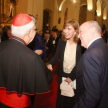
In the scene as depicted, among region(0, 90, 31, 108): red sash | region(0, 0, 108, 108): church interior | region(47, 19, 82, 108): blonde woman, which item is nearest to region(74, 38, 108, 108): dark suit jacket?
region(0, 90, 31, 108): red sash

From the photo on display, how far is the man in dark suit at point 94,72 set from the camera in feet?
4.40

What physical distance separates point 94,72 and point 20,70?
2.59 ft

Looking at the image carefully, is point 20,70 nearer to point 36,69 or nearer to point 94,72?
point 36,69

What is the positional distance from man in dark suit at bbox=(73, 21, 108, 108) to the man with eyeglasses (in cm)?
50

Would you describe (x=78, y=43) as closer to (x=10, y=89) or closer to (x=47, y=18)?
(x=10, y=89)

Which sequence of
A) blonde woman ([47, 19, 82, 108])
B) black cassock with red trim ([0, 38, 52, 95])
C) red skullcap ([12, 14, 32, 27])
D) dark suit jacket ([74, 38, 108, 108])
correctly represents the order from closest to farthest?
1. dark suit jacket ([74, 38, 108, 108])
2. black cassock with red trim ([0, 38, 52, 95])
3. red skullcap ([12, 14, 32, 27])
4. blonde woman ([47, 19, 82, 108])

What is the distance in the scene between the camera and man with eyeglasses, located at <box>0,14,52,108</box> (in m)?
1.55

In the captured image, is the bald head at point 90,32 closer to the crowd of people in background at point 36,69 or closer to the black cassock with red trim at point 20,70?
the crowd of people in background at point 36,69

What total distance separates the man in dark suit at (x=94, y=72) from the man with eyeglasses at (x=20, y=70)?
1.65 ft

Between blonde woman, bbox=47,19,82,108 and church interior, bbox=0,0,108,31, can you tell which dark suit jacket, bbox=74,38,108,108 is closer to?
blonde woman, bbox=47,19,82,108

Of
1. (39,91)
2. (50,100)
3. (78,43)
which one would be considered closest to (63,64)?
(78,43)

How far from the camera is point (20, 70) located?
1554 mm

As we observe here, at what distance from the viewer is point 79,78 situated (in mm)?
1776

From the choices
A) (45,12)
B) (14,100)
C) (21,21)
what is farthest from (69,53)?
(45,12)
